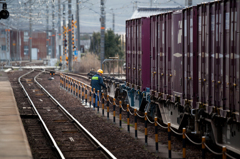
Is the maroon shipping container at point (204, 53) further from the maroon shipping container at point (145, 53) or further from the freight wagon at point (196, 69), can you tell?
the maroon shipping container at point (145, 53)

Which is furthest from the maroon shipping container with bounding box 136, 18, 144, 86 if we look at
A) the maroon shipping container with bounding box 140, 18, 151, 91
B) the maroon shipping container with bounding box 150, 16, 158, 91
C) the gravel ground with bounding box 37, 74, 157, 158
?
the gravel ground with bounding box 37, 74, 157, 158

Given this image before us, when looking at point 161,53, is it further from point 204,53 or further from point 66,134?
point 66,134

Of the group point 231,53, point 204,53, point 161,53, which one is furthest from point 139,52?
point 231,53

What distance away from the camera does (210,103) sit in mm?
11781

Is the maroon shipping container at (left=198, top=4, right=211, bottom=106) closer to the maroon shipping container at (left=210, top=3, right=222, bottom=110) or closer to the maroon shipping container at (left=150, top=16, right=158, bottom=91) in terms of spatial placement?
the maroon shipping container at (left=210, top=3, right=222, bottom=110)

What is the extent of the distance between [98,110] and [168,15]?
23.0 ft

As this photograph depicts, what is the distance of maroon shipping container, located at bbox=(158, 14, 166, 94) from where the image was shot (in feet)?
50.9

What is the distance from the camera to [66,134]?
15727 millimetres

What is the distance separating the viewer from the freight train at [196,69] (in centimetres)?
1071

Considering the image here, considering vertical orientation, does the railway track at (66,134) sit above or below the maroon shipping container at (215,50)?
below

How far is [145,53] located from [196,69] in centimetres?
579

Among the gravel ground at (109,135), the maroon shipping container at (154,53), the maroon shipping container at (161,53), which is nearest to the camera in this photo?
the gravel ground at (109,135)

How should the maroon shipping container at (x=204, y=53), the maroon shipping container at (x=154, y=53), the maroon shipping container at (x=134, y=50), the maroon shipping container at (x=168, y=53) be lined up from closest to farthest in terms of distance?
the maroon shipping container at (x=204, y=53) < the maroon shipping container at (x=168, y=53) < the maroon shipping container at (x=154, y=53) < the maroon shipping container at (x=134, y=50)

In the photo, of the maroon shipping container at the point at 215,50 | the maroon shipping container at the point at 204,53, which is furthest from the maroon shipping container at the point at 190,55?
the maroon shipping container at the point at 215,50
